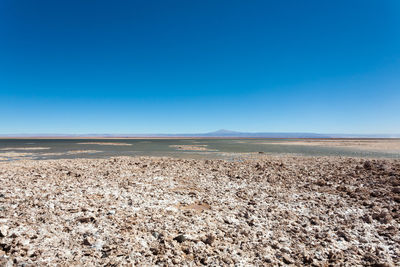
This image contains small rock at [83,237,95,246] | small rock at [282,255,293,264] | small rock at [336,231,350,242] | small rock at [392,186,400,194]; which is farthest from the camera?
small rock at [392,186,400,194]

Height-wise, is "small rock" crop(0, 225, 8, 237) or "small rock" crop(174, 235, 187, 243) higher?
"small rock" crop(0, 225, 8, 237)

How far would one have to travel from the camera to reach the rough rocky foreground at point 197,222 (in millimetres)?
4657

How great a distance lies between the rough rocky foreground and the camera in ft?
15.3

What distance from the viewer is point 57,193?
8617 mm

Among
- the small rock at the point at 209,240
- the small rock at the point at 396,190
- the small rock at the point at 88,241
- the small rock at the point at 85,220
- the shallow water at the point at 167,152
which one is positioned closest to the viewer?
the small rock at the point at 88,241

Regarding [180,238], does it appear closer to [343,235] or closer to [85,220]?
[85,220]

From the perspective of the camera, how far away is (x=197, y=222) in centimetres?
630

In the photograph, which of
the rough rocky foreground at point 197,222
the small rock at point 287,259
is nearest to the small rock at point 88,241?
the rough rocky foreground at point 197,222

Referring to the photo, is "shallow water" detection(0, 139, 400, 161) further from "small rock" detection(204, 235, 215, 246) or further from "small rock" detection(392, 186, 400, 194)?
"small rock" detection(204, 235, 215, 246)

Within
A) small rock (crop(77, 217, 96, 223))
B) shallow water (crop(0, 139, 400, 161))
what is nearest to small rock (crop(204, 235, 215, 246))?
small rock (crop(77, 217, 96, 223))

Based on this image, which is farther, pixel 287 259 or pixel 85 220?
pixel 85 220

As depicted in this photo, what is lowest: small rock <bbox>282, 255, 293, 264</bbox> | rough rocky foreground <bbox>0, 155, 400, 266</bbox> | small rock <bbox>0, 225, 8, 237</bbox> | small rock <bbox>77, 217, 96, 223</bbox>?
small rock <bbox>282, 255, 293, 264</bbox>

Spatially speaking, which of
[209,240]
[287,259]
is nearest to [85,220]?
[209,240]

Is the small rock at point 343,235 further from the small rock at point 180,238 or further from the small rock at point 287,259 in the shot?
the small rock at point 180,238
